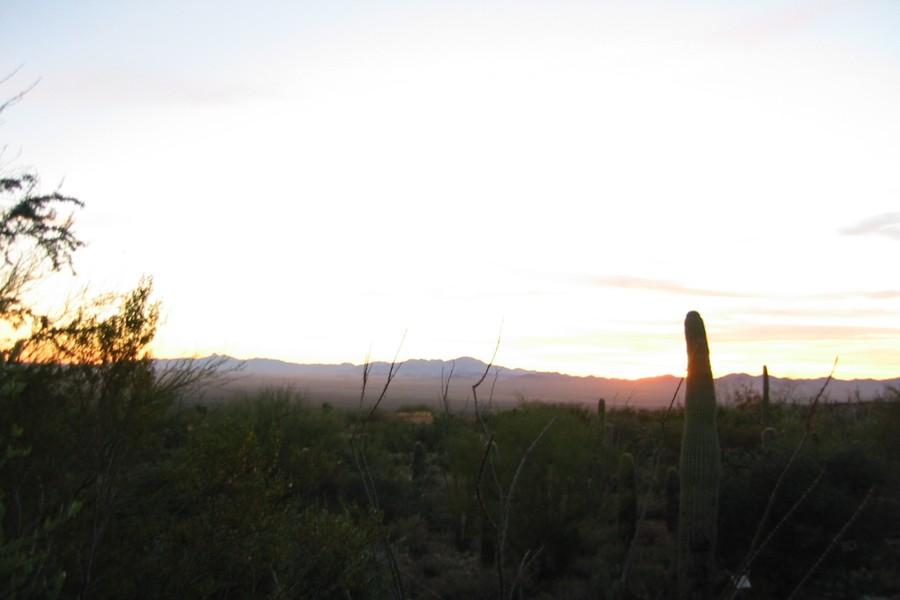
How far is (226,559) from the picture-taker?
7445 millimetres

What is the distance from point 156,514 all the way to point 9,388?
16.2ft

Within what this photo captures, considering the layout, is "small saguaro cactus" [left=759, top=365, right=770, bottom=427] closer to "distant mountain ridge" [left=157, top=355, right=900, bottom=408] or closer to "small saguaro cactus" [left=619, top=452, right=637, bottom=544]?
"distant mountain ridge" [left=157, top=355, right=900, bottom=408]

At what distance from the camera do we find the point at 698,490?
11.7 meters

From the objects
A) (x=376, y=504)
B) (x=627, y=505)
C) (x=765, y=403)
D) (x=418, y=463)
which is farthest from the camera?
(x=765, y=403)

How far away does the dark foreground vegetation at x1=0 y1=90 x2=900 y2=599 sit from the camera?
6.38 m

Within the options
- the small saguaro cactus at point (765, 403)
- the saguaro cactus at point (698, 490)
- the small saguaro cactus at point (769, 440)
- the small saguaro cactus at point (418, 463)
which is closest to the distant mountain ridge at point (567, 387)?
the small saguaro cactus at point (765, 403)

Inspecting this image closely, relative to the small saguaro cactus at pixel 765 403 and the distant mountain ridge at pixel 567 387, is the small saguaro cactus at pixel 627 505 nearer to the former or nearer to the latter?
the distant mountain ridge at pixel 567 387

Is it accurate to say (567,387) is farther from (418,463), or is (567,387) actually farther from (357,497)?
(357,497)

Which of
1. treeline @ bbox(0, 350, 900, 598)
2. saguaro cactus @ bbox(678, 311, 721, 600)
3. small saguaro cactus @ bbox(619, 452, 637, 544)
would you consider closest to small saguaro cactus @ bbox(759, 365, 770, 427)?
treeline @ bbox(0, 350, 900, 598)

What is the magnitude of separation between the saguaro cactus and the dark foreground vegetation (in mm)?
29

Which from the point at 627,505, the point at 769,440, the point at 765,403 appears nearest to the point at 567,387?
the point at 765,403

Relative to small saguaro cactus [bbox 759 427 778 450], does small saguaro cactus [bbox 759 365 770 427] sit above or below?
above

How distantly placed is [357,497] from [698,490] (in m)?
9.88

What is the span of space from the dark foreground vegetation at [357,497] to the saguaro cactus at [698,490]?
0.03 metres
